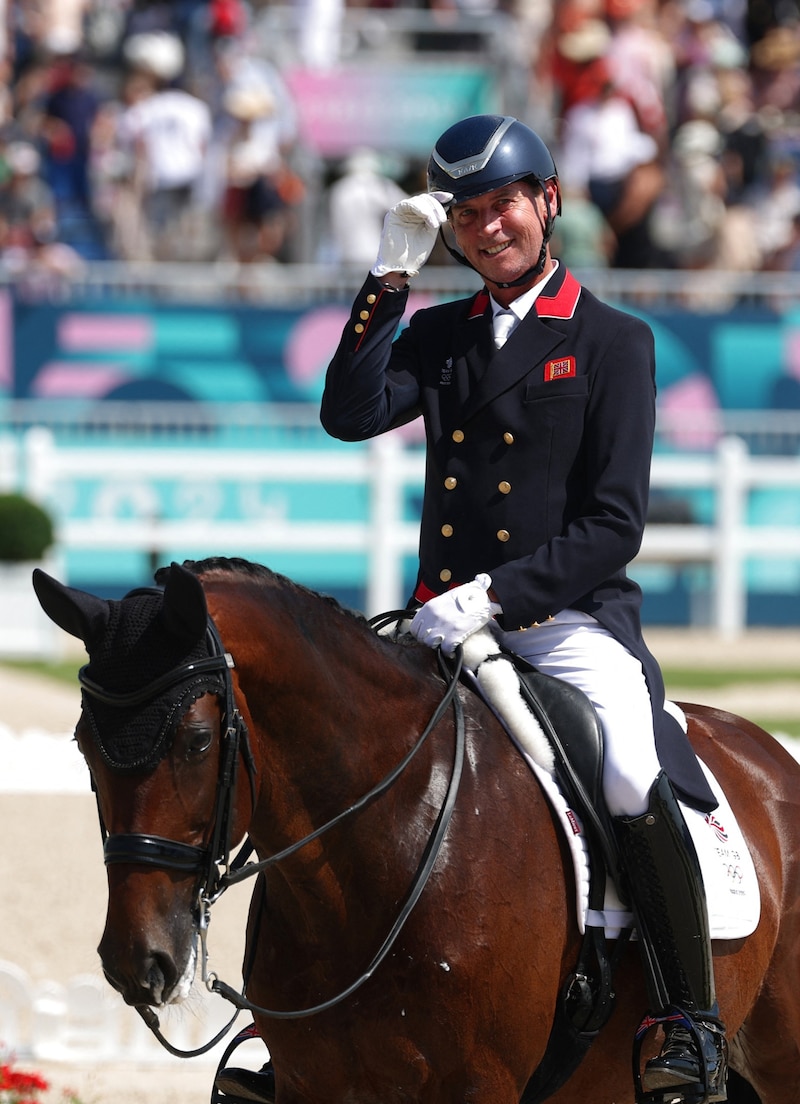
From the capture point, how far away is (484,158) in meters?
4.07

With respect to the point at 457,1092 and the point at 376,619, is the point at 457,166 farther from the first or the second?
the point at 457,1092

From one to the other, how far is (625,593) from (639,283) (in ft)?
41.6

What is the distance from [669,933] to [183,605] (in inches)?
57.6

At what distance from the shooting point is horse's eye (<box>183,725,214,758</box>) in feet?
10.9

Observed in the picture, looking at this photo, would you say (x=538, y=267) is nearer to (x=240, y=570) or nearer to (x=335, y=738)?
(x=240, y=570)

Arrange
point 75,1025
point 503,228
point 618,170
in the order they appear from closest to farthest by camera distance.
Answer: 1. point 503,228
2. point 75,1025
3. point 618,170

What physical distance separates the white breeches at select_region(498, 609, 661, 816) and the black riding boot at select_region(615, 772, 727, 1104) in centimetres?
5

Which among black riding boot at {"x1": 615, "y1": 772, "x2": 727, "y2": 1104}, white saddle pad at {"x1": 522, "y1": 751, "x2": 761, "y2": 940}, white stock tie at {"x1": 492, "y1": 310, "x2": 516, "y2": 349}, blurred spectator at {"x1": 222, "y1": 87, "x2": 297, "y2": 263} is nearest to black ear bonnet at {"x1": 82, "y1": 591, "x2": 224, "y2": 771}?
white saddle pad at {"x1": 522, "y1": 751, "x2": 761, "y2": 940}

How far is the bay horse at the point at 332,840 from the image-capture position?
130 inches

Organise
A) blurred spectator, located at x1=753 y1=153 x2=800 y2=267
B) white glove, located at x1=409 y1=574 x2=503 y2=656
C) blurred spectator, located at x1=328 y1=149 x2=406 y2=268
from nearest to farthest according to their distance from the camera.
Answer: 1. white glove, located at x1=409 y1=574 x2=503 y2=656
2. blurred spectator, located at x1=328 y1=149 x2=406 y2=268
3. blurred spectator, located at x1=753 y1=153 x2=800 y2=267

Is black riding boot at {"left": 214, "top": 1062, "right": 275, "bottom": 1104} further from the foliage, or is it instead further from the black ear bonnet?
the foliage

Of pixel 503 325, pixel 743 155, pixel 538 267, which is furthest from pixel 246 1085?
pixel 743 155

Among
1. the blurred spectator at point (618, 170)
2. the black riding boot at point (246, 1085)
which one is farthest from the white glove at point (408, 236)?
the blurred spectator at point (618, 170)

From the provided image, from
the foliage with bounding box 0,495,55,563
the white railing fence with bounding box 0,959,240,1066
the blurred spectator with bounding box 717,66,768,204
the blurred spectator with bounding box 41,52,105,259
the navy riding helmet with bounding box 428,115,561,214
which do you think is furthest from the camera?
the blurred spectator with bounding box 717,66,768,204
